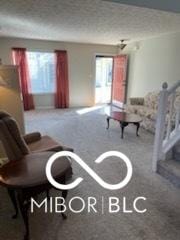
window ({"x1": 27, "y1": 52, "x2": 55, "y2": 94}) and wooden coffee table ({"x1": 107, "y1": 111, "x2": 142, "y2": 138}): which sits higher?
window ({"x1": 27, "y1": 52, "x2": 55, "y2": 94})

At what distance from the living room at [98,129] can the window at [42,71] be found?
0.11ft

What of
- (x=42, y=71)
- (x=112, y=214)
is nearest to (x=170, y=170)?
(x=112, y=214)

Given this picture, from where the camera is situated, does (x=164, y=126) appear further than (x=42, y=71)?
No

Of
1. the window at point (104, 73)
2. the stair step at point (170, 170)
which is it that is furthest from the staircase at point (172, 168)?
the window at point (104, 73)

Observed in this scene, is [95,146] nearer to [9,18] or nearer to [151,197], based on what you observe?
[151,197]

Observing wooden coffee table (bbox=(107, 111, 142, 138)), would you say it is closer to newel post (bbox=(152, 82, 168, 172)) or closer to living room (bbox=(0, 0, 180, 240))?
living room (bbox=(0, 0, 180, 240))

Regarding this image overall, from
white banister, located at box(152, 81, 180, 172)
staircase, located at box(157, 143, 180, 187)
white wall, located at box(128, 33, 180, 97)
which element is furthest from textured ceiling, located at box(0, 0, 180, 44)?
staircase, located at box(157, 143, 180, 187)

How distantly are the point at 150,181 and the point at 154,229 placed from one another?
86 cm

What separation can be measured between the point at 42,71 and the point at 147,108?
392 centimetres

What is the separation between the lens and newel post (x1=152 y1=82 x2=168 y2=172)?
107 inches

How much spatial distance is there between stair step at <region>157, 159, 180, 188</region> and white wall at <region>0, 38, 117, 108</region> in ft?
16.6

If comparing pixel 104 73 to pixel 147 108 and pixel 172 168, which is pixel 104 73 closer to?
pixel 147 108

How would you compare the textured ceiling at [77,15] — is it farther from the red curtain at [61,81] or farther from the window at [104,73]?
the window at [104,73]

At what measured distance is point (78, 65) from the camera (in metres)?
7.15
